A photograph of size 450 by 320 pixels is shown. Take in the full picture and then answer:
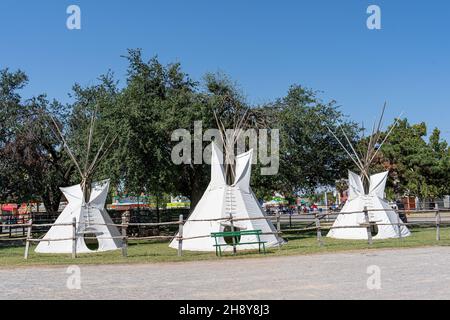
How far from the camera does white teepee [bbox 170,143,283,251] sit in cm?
1759

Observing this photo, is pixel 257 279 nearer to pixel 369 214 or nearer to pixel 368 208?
pixel 369 214

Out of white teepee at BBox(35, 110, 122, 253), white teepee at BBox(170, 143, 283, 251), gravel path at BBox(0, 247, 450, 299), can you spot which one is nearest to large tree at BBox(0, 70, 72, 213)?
white teepee at BBox(35, 110, 122, 253)

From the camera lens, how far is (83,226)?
19.3 metres

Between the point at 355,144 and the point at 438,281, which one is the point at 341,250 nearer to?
the point at 438,281

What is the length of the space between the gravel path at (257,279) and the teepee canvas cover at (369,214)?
6.91 m

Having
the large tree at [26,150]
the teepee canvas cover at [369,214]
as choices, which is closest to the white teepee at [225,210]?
the teepee canvas cover at [369,214]

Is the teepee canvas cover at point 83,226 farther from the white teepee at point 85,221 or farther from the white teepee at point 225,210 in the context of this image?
the white teepee at point 225,210

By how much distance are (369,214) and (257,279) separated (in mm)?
13151

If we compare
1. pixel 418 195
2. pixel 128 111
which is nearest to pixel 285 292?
pixel 128 111

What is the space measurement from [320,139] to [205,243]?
11450mm

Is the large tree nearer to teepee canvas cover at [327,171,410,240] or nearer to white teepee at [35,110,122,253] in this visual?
white teepee at [35,110,122,253]

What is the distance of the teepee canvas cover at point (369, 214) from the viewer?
2119 centimetres

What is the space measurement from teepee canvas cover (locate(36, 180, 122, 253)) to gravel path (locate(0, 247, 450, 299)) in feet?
17.5

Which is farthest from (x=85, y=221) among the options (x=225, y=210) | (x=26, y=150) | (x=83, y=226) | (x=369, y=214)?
(x=369, y=214)
